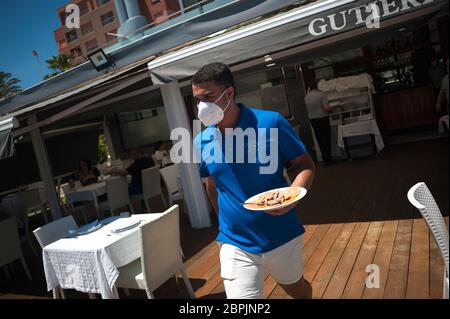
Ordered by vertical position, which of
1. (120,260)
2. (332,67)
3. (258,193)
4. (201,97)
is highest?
(332,67)

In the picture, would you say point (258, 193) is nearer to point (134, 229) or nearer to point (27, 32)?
point (134, 229)

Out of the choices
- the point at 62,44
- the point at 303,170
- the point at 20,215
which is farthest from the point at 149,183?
the point at 62,44

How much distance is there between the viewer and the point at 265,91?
10.7 metres

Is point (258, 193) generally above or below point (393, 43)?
below

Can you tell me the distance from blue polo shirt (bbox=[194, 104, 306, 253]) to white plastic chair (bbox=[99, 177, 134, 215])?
4943mm

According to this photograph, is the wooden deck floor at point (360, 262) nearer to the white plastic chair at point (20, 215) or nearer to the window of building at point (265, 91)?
the white plastic chair at point (20, 215)

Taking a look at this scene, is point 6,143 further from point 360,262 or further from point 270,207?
point 360,262

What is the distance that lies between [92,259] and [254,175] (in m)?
1.93

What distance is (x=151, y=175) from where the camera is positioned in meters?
6.99

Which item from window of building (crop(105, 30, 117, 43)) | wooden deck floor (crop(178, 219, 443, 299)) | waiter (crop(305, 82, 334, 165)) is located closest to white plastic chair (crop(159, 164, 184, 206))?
wooden deck floor (crop(178, 219, 443, 299))

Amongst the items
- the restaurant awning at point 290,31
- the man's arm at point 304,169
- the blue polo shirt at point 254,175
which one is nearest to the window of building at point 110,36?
the restaurant awning at point 290,31

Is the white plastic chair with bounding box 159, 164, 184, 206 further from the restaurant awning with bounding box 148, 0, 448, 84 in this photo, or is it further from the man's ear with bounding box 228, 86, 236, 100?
the man's ear with bounding box 228, 86, 236, 100
